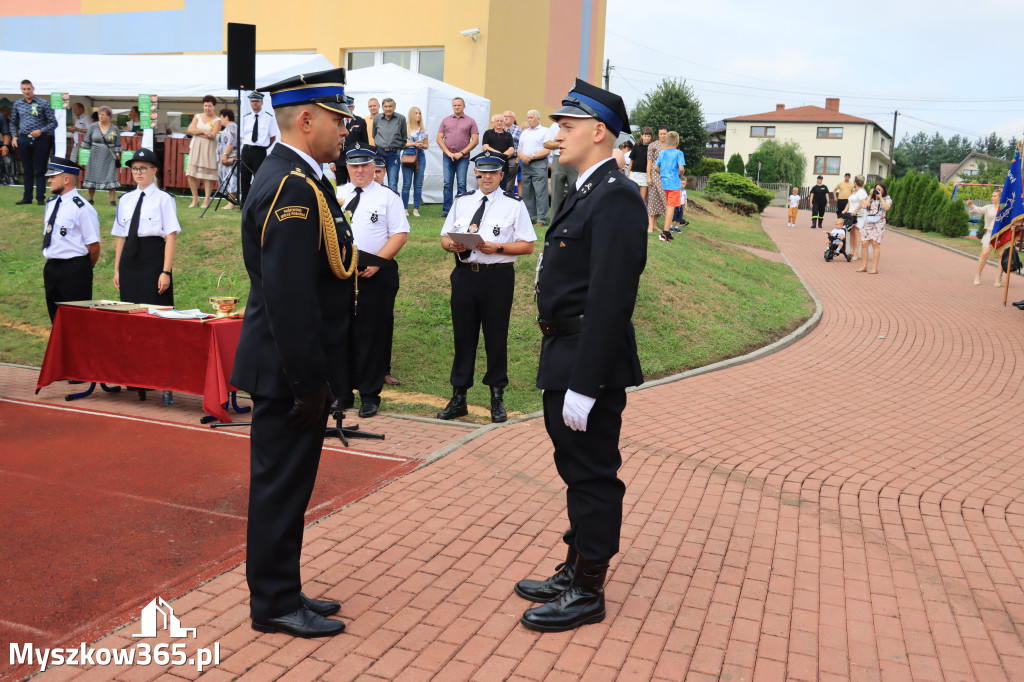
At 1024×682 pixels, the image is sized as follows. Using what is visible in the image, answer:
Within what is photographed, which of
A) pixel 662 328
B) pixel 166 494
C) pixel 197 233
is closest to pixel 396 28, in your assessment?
pixel 197 233

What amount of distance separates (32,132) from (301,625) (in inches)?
626

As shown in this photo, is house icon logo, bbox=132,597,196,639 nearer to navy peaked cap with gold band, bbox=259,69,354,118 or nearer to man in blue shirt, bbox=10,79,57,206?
navy peaked cap with gold band, bbox=259,69,354,118

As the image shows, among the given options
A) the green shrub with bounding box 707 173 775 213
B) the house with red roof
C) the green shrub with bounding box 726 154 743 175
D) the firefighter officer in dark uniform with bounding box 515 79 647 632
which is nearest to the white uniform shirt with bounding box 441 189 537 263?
the firefighter officer in dark uniform with bounding box 515 79 647 632

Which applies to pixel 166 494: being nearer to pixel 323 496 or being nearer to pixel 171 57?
pixel 323 496

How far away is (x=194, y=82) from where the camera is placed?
1895cm

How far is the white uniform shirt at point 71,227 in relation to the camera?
27.1 ft

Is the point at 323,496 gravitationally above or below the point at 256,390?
below

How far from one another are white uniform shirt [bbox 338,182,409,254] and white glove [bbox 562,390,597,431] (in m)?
4.38

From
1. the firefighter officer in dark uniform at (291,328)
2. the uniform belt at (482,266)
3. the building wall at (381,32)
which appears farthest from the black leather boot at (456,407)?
the building wall at (381,32)

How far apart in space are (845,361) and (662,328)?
8.01 feet

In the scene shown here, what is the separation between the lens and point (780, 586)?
457 centimetres

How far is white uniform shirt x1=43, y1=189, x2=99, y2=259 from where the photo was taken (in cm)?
826

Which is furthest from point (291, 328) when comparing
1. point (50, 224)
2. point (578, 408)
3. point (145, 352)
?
point (50, 224)

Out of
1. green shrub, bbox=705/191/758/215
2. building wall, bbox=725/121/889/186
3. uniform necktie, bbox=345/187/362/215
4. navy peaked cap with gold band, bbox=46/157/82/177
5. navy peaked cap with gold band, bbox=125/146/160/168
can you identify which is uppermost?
building wall, bbox=725/121/889/186
